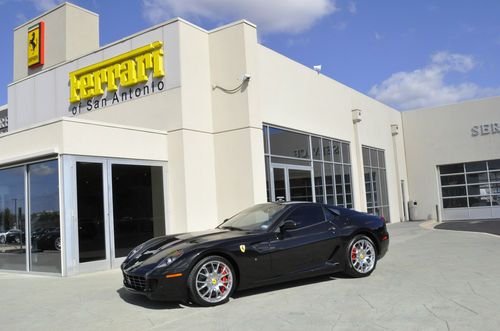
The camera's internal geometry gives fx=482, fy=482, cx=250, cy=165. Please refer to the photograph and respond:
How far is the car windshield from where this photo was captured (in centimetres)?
743

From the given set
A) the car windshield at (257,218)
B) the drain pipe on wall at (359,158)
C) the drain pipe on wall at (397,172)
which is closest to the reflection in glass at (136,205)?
the car windshield at (257,218)

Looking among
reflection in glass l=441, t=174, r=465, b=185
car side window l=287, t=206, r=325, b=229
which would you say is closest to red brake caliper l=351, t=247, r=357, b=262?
Result: car side window l=287, t=206, r=325, b=229

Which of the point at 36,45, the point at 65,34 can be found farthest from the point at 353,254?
the point at 36,45

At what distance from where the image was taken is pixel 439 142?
25.1 meters

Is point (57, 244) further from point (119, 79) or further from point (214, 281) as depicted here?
point (119, 79)

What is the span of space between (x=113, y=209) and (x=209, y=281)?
514 cm

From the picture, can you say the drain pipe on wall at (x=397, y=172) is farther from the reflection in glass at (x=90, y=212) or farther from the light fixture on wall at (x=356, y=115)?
the reflection in glass at (x=90, y=212)

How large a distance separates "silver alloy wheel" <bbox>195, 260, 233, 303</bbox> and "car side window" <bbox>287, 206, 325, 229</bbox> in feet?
5.04

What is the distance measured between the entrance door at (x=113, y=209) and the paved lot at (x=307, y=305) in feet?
4.10

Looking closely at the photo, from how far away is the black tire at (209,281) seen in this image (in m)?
6.23

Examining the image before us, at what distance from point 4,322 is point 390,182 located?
20233 millimetres

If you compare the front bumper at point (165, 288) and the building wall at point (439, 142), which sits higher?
the building wall at point (439, 142)

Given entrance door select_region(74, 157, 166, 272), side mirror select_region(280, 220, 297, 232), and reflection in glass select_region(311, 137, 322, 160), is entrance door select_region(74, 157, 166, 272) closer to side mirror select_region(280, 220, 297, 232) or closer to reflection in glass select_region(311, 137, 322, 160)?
side mirror select_region(280, 220, 297, 232)

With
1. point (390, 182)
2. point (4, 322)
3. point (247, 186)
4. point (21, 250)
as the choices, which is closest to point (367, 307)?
point (4, 322)
